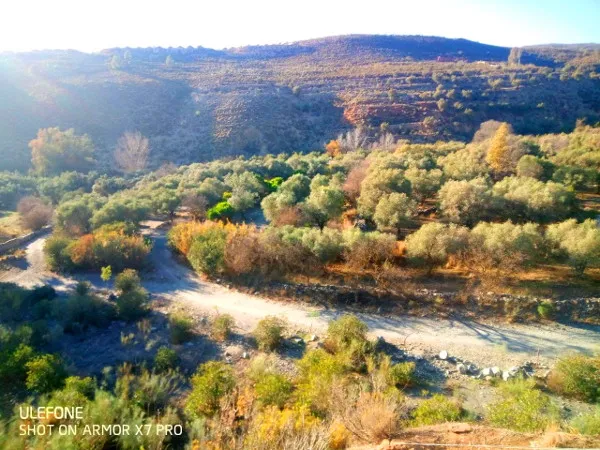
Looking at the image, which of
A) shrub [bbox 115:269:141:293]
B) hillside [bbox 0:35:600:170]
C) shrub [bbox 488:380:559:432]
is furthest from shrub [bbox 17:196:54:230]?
shrub [bbox 488:380:559:432]

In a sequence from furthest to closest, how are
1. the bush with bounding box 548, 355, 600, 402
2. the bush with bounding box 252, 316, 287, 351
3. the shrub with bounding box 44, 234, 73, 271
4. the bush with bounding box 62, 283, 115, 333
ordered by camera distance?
1. the shrub with bounding box 44, 234, 73, 271
2. the bush with bounding box 62, 283, 115, 333
3. the bush with bounding box 252, 316, 287, 351
4. the bush with bounding box 548, 355, 600, 402

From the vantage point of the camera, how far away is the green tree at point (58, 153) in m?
37.9

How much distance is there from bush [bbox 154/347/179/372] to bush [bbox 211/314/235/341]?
1722 millimetres

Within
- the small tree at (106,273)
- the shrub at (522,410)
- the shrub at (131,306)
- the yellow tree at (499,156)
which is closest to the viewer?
the shrub at (522,410)

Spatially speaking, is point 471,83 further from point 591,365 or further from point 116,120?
point 591,365


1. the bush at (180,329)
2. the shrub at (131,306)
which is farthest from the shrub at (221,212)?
the bush at (180,329)

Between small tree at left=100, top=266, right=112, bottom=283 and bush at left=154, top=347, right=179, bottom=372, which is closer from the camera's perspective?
bush at left=154, top=347, right=179, bottom=372

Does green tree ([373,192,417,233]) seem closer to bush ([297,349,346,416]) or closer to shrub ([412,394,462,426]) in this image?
bush ([297,349,346,416])

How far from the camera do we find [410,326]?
13.5 meters

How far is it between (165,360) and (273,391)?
412 centimetres

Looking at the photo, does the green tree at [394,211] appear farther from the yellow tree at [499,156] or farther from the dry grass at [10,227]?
the dry grass at [10,227]

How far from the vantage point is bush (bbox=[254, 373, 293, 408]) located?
920cm

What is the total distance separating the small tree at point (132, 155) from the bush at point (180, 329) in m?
31.2

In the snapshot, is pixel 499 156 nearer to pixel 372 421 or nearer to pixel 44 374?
pixel 372 421
